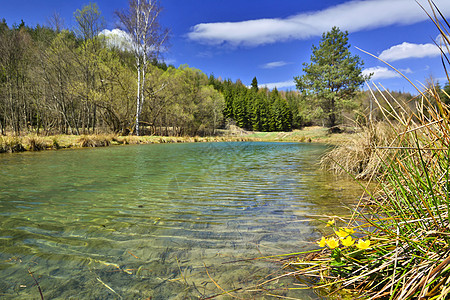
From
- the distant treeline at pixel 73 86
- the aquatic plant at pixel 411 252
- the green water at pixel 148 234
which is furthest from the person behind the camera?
the distant treeline at pixel 73 86

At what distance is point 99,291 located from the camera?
1485 millimetres

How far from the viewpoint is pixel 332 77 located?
26.7 meters

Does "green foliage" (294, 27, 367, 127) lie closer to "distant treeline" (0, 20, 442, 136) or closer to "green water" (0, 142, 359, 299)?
"distant treeline" (0, 20, 442, 136)

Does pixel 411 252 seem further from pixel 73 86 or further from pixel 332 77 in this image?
pixel 332 77

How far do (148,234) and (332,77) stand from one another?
29.5 m

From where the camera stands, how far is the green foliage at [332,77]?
26.1 meters

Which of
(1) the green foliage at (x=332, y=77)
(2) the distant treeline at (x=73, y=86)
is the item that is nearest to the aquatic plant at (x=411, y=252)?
(2) the distant treeline at (x=73, y=86)

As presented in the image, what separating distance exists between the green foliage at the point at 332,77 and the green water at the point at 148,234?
2562 centimetres

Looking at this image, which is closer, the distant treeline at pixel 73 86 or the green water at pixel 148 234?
the green water at pixel 148 234

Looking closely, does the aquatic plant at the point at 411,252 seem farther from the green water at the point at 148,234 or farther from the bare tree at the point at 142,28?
the bare tree at the point at 142,28

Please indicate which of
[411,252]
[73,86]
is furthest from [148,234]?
[73,86]

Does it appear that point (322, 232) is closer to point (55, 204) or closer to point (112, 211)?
point (112, 211)

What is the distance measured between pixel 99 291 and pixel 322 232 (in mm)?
2098

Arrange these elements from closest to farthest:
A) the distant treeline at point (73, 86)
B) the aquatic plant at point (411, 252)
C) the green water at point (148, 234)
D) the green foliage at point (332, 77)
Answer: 1. the aquatic plant at point (411, 252)
2. the green water at point (148, 234)
3. the distant treeline at point (73, 86)
4. the green foliage at point (332, 77)
